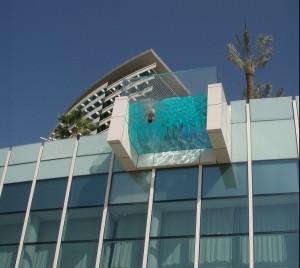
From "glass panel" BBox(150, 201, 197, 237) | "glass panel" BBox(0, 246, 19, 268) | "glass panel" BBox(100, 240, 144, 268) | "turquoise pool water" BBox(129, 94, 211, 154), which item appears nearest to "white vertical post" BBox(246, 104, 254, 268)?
"turquoise pool water" BBox(129, 94, 211, 154)

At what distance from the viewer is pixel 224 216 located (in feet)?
54.0

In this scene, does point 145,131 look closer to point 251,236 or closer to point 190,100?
point 190,100

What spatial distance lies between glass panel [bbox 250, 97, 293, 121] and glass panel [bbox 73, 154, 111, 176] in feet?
19.8

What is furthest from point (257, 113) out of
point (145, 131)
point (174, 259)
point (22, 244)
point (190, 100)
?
point (22, 244)

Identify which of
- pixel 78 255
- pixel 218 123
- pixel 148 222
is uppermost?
pixel 218 123

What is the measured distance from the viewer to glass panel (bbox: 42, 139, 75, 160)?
20.5 meters

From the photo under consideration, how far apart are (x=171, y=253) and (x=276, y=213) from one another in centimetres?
376

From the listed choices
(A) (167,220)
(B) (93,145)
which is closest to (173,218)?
(A) (167,220)

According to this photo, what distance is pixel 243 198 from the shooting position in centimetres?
1642

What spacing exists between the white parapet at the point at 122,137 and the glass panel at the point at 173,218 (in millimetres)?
2021

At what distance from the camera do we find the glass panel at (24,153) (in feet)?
69.7

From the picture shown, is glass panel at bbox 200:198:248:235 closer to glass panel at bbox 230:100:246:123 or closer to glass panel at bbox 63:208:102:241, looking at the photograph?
glass panel at bbox 230:100:246:123

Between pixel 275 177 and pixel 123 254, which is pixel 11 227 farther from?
pixel 275 177

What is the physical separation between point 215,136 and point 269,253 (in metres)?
4.17
